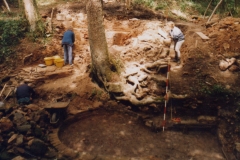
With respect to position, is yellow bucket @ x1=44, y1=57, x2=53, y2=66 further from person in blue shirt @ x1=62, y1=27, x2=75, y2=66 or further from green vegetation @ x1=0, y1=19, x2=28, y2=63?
green vegetation @ x1=0, y1=19, x2=28, y2=63

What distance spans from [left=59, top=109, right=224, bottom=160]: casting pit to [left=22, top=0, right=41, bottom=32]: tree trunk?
5345 mm

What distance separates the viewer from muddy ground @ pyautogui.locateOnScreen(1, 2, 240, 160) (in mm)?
6086

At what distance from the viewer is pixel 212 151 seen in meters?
6.02

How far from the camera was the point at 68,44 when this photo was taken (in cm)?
857

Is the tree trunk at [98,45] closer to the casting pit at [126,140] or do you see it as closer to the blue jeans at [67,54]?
the casting pit at [126,140]

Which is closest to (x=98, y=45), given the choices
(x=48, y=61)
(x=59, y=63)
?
(x=59, y=63)

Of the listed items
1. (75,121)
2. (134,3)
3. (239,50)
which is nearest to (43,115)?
(75,121)

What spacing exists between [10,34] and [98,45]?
4.94 meters

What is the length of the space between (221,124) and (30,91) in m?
5.95

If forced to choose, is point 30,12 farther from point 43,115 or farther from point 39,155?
point 39,155

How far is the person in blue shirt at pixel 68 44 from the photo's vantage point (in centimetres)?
856

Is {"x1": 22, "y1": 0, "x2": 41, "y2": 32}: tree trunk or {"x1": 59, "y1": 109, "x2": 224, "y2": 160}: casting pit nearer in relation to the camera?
{"x1": 59, "y1": 109, "x2": 224, "y2": 160}: casting pit

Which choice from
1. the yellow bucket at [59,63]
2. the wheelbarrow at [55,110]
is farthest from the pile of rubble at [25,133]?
the yellow bucket at [59,63]

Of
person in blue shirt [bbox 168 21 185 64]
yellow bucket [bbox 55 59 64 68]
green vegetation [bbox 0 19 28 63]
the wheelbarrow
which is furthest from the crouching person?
person in blue shirt [bbox 168 21 185 64]
